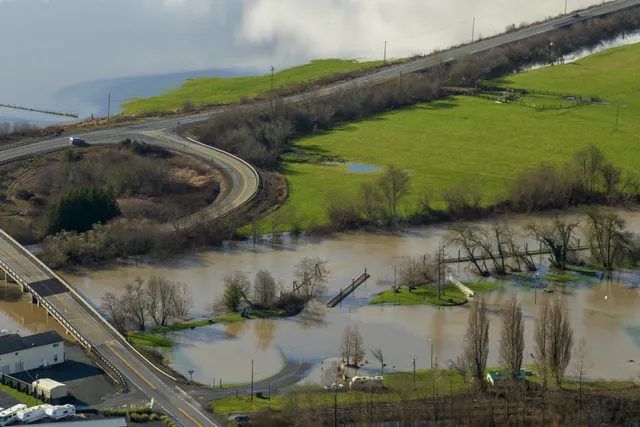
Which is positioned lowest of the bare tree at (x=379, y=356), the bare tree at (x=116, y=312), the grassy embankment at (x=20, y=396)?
the grassy embankment at (x=20, y=396)

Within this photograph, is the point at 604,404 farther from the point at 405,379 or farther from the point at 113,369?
the point at 113,369

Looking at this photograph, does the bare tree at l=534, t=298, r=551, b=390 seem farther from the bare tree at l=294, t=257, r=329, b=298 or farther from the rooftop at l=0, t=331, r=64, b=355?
the rooftop at l=0, t=331, r=64, b=355

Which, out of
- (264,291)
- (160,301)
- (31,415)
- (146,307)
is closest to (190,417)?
(31,415)

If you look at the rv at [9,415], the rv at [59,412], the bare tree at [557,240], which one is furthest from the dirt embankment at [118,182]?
the rv at [59,412]

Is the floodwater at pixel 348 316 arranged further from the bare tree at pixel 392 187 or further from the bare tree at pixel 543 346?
the bare tree at pixel 392 187

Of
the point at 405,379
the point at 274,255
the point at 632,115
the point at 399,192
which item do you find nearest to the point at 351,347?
the point at 405,379
